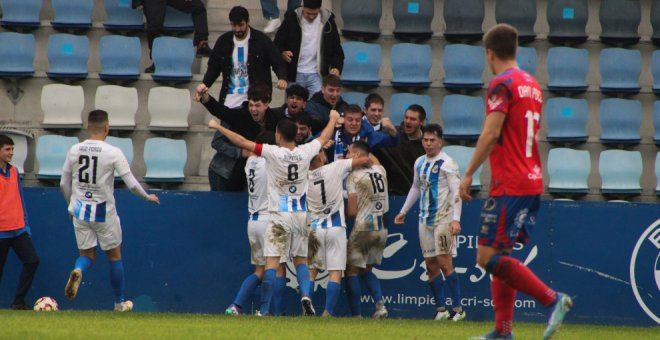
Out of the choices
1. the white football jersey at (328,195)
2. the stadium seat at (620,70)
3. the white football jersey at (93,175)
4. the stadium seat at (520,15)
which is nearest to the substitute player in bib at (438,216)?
the white football jersey at (328,195)

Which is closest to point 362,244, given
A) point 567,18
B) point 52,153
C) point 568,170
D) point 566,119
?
point 568,170

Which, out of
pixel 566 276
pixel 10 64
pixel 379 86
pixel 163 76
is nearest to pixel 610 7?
pixel 379 86

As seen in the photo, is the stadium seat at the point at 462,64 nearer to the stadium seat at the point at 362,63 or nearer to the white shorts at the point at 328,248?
the stadium seat at the point at 362,63

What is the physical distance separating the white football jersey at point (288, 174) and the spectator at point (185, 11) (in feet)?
15.3

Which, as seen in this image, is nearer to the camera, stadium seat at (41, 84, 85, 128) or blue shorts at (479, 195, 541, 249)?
blue shorts at (479, 195, 541, 249)

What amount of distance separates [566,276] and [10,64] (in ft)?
27.9

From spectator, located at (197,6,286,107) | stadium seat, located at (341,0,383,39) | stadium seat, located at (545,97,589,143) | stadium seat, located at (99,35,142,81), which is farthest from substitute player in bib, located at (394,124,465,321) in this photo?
stadium seat, located at (99,35,142,81)

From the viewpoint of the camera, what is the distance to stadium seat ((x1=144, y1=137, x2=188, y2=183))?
46.6 ft

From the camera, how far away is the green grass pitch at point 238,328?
7887mm

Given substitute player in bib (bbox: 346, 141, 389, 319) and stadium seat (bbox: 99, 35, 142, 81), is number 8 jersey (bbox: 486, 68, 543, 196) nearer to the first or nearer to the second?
substitute player in bib (bbox: 346, 141, 389, 319)

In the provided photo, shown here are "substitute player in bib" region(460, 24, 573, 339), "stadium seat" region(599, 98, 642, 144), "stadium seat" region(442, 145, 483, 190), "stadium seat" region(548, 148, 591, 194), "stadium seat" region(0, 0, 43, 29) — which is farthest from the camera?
"stadium seat" region(0, 0, 43, 29)

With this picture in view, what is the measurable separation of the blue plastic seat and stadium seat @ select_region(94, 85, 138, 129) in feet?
3.70

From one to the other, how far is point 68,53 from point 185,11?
1.83m

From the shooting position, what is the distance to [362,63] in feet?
49.2
